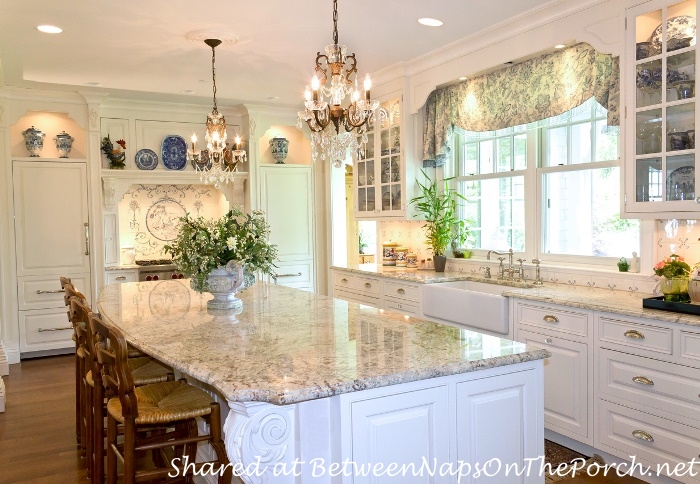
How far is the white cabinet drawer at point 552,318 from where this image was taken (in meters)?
3.28

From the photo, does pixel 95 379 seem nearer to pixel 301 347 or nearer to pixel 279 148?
pixel 301 347

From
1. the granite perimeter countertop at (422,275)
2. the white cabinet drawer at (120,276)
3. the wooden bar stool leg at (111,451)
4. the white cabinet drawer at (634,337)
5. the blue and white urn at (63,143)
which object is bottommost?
the wooden bar stool leg at (111,451)

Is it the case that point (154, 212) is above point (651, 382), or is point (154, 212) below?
above

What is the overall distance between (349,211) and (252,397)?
7290 millimetres

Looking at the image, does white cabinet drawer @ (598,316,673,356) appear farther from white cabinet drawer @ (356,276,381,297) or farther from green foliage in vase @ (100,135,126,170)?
green foliage in vase @ (100,135,126,170)

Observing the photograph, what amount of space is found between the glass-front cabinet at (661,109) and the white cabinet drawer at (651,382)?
800 millimetres

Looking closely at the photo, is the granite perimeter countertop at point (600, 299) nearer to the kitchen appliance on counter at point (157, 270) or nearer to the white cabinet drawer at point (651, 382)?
the white cabinet drawer at point (651, 382)

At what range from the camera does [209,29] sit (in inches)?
160

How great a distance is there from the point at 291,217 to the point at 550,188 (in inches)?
136

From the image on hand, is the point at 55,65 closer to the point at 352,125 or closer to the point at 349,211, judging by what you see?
the point at 352,125

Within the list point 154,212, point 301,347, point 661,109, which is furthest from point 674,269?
point 154,212

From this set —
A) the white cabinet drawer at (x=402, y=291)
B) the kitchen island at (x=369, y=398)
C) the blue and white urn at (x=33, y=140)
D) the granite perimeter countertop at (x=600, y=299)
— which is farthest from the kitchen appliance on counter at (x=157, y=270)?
the kitchen island at (x=369, y=398)

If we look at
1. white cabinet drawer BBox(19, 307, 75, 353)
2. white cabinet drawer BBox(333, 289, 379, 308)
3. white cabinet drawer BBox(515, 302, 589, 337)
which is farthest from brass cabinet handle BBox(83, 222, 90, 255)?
white cabinet drawer BBox(515, 302, 589, 337)

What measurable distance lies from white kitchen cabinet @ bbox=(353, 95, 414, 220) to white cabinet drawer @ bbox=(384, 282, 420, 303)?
678mm
